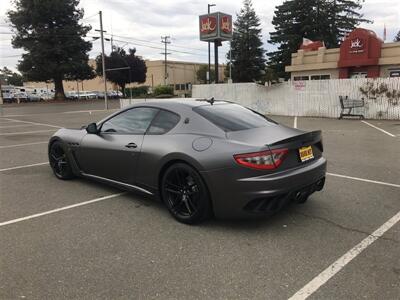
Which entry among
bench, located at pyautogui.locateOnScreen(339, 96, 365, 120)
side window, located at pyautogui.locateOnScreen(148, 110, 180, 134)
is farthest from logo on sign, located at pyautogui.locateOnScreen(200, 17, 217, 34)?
side window, located at pyautogui.locateOnScreen(148, 110, 180, 134)

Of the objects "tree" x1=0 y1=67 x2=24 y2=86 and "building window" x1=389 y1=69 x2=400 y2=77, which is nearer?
"building window" x1=389 y1=69 x2=400 y2=77

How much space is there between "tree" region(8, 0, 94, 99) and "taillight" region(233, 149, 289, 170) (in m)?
52.7

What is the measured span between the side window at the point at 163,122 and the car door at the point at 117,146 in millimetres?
109

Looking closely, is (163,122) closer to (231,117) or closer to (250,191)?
(231,117)

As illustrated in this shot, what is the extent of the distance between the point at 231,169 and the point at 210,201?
0.46 metres

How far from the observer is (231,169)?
155 inches

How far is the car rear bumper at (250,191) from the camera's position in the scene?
3.90 meters

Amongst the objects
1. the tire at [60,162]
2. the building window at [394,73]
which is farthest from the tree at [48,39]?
the tire at [60,162]

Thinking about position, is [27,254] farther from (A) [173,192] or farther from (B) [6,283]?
(A) [173,192]

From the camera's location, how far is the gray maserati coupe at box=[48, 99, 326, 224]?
3.96 m

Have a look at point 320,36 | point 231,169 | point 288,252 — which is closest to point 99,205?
point 231,169

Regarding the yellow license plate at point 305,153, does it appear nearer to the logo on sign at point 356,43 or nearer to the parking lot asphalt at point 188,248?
the parking lot asphalt at point 188,248

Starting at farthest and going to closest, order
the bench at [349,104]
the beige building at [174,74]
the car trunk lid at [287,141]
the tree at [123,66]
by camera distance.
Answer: the beige building at [174,74], the tree at [123,66], the bench at [349,104], the car trunk lid at [287,141]

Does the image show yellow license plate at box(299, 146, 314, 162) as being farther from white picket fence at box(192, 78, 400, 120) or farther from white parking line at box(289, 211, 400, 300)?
white picket fence at box(192, 78, 400, 120)
